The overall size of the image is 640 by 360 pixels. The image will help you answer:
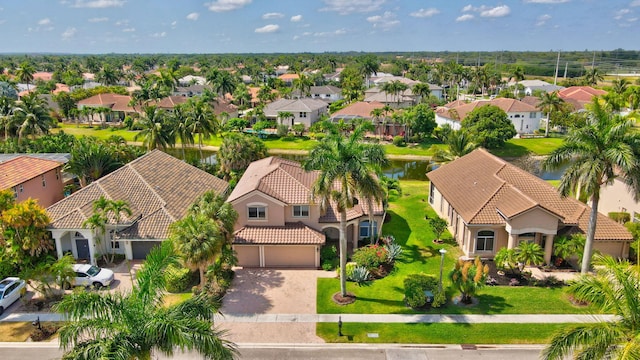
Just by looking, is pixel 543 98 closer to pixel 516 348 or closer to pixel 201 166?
pixel 201 166

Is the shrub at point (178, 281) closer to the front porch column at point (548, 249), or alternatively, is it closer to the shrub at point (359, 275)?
the shrub at point (359, 275)

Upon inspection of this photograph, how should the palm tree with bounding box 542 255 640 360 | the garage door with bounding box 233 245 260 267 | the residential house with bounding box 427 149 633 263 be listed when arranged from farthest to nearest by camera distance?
the garage door with bounding box 233 245 260 267, the residential house with bounding box 427 149 633 263, the palm tree with bounding box 542 255 640 360

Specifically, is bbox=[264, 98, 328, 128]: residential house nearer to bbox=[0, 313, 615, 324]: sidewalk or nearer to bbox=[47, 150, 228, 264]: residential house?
bbox=[47, 150, 228, 264]: residential house

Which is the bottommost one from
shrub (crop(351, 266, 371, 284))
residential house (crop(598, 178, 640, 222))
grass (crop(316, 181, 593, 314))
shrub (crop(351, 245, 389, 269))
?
grass (crop(316, 181, 593, 314))

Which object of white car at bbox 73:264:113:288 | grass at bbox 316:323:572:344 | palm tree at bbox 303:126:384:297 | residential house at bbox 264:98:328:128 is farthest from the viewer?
residential house at bbox 264:98:328:128

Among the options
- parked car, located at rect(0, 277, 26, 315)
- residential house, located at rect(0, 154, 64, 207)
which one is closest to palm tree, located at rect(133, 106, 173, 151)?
residential house, located at rect(0, 154, 64, 207)

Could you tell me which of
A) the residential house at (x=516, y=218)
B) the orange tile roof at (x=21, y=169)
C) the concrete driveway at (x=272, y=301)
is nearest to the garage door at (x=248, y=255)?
the concrete driveway at (x=272, y=301)

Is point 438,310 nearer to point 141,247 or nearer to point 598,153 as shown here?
point 598,153

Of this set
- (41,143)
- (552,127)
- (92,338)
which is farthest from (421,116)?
(92,338)
